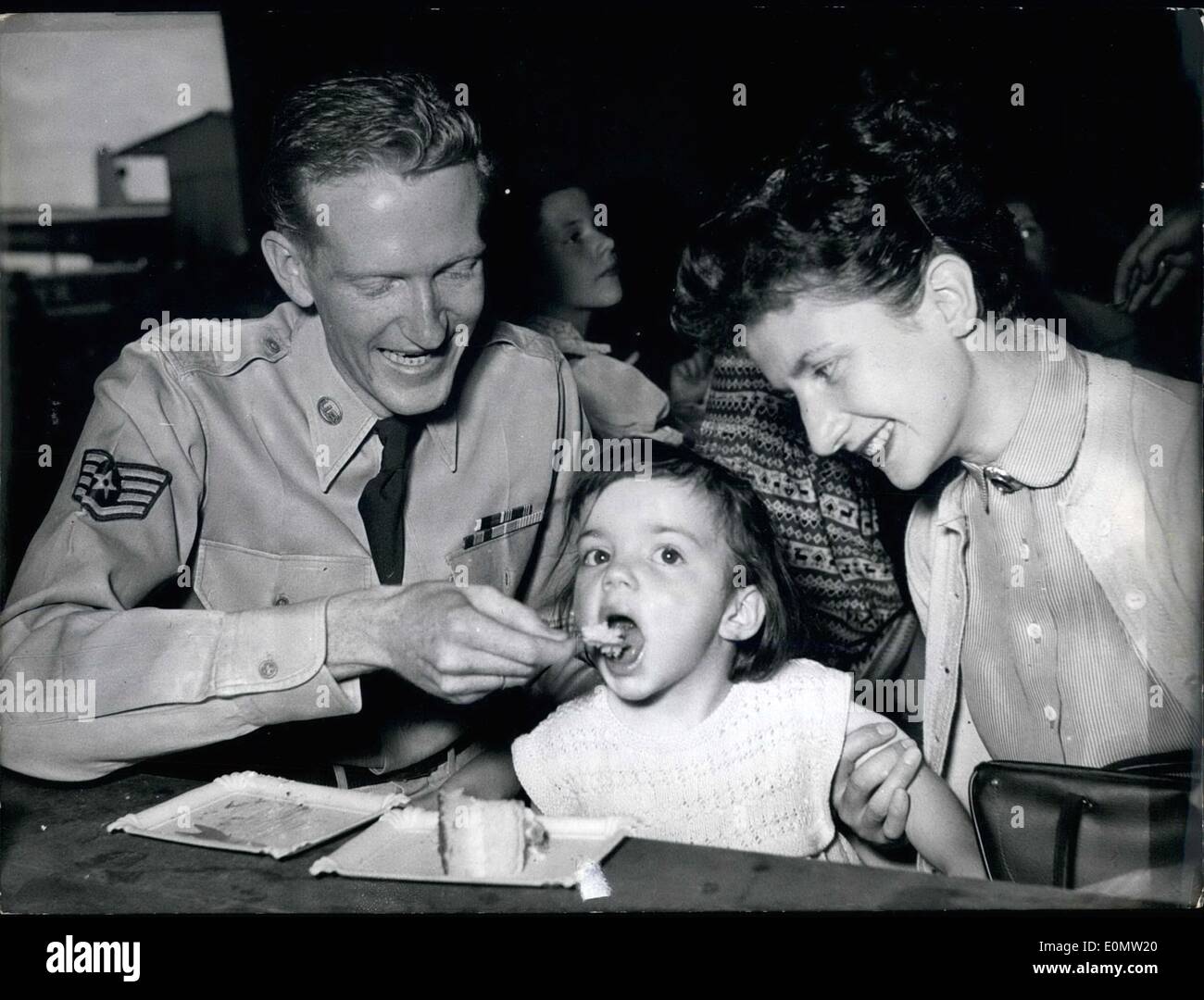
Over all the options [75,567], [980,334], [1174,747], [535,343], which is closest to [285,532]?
[75,567]

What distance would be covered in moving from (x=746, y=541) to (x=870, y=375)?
1.20ft

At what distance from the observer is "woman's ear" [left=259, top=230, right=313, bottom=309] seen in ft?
Answer: 6.38

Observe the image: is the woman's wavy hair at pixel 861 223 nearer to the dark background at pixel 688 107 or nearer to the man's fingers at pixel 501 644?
the dark background at pixel 688 107

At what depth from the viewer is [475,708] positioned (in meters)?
2.02

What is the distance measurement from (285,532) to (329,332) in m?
0.38

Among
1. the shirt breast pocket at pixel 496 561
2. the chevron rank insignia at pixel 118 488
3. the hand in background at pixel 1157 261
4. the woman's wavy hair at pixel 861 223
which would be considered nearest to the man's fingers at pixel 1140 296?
the hand in background at pixel 1157 261

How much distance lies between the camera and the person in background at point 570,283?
6.40ft

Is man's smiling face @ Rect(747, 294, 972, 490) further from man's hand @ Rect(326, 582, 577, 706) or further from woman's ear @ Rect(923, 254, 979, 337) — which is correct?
man's hand @ Rect(326, 582, 577, 706)

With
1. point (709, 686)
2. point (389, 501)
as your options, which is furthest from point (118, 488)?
point (709, 686)

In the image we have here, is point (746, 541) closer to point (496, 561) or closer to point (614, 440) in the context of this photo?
point (614, 440)

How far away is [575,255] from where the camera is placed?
1958 millimetres

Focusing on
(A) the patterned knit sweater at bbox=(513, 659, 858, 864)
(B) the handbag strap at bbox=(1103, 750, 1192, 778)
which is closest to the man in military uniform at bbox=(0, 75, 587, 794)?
(A) the patterned knit sweater at bbox=(513, 659, 858, 864)

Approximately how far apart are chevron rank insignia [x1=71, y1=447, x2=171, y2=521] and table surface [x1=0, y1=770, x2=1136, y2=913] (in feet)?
1.77

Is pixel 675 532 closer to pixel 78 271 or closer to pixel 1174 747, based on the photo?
pixel 1174 747
